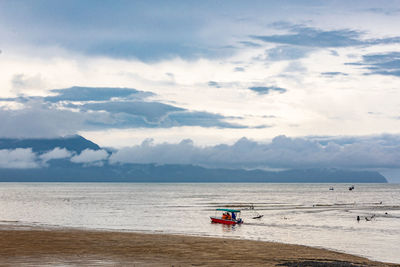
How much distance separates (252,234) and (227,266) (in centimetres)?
2982

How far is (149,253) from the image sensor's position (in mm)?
39531

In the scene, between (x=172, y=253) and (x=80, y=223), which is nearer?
(x=172, y=253)

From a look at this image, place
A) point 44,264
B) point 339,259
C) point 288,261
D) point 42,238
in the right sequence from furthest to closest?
point 42,238 < point 339,259 < point 288,261 < point 44,264

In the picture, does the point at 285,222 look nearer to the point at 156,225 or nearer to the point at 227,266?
the point at 156,225

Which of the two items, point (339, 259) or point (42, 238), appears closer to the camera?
point (339, 259)

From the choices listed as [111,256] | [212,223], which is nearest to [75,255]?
[111,256]

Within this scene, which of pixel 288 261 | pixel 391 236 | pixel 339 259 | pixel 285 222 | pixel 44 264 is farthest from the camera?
pixel 285 222

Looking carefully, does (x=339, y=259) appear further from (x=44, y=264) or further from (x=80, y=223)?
(x=80, y=223)

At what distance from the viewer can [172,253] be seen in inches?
1564

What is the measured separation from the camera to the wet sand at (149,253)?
1373 inches

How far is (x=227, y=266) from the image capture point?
111ft

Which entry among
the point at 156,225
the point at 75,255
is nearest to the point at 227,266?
the point at 75,255

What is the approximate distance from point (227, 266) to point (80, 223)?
50.2 m

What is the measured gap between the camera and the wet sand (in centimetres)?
3488
